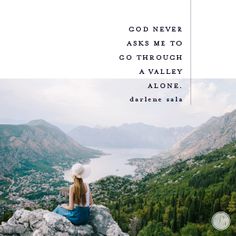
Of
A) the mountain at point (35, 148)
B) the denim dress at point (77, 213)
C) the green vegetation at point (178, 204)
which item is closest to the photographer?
the denim dress at point (77, 213)

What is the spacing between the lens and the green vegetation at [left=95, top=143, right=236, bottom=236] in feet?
121

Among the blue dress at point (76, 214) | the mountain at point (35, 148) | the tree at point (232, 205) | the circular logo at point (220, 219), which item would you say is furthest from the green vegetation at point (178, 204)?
the mountain at point (35, 148)

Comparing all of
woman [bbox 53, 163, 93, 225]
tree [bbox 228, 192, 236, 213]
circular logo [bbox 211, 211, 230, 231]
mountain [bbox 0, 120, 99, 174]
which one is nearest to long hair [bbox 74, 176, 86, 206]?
woman [bbox 53, 163, 93, 225]

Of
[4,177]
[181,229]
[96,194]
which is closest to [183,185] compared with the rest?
[96,194]

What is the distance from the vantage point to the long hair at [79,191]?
5.29 metres

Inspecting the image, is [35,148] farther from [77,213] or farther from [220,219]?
[77,213]

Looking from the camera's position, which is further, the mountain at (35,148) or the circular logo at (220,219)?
the mountain at (35,148)

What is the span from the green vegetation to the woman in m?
27.9

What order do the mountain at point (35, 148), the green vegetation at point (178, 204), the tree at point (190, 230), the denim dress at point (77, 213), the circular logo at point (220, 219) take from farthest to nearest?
the mountain at point (35, 148)
the green vegetation at point (178, 204)
the tree at point (190, 230)
the circular logo at point (220, 219)
the denim dress at point (77, 213)

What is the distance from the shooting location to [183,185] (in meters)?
62.2

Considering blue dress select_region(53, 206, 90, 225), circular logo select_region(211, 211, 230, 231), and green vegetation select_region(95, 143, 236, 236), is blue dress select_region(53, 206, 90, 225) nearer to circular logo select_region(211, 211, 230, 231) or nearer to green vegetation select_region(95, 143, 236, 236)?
circular logo select_region(211, 211, 230, 231)

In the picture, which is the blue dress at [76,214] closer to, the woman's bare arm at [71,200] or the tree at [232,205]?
the woman's bare arm at [71,200]

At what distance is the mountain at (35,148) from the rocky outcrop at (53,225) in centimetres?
9912

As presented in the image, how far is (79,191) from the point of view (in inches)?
213
